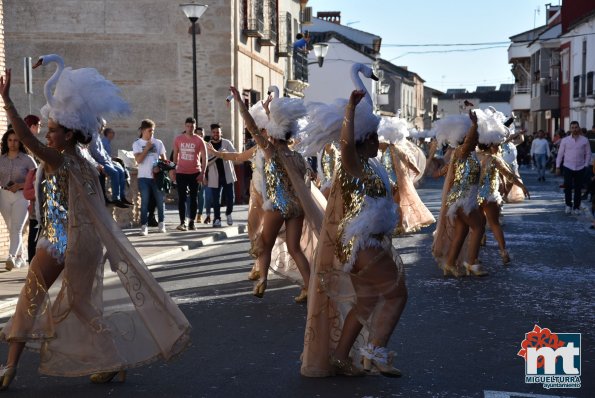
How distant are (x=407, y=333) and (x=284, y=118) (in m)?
2.46

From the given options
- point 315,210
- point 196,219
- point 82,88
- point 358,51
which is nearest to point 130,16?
point 196,219

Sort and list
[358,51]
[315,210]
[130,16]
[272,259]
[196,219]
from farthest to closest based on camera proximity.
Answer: [358,51], [130,16], [196,219], [272,259], [315,210]

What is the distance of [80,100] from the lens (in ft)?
20.1

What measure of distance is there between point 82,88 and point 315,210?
3311mm

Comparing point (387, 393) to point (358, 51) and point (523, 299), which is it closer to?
point (523, 299)

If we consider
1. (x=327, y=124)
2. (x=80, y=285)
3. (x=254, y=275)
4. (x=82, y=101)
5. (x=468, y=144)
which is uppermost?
(x=82, y=101)

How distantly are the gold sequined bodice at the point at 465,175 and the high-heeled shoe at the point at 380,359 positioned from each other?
514 centimetres

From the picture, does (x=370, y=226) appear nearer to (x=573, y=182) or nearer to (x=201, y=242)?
(x=201, y=242)

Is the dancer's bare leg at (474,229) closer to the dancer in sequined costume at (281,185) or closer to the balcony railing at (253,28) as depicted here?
the dancer in sequined costume at (281,185)

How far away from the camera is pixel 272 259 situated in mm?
10320

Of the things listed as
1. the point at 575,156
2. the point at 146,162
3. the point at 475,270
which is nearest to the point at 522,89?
the point at 575,156

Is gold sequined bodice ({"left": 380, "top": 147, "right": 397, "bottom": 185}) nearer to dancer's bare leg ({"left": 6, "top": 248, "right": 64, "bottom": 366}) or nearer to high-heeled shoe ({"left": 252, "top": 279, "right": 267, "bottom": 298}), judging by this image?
high-heeled shoe ({"left": 252, "top": 279, "right": 267, "bottom": 298})

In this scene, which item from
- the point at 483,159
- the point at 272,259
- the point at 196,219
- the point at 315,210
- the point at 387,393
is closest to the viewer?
the point at 387,393

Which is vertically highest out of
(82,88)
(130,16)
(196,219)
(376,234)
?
(130,16)
